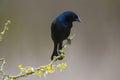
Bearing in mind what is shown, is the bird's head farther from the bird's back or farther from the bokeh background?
the bokeh background

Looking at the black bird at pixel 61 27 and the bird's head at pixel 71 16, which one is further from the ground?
the bird's head at pixel 71 16

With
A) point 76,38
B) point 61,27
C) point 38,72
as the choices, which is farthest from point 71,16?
point 76,38

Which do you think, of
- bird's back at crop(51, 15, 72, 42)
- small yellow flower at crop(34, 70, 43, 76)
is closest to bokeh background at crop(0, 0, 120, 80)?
bird's back at crop(51, 15, 72, 42)

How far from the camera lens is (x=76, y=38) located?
2711 millimetres

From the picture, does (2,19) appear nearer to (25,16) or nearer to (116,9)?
(25,16)

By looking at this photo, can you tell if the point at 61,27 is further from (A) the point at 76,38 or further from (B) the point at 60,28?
(A) the point at 76,38

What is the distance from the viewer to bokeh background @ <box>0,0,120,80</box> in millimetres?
2654

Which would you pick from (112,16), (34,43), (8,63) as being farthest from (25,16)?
(112,16)

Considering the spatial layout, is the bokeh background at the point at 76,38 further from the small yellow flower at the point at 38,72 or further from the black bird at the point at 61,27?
the small yellow flower at the point at 38,72

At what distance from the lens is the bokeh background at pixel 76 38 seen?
8.71ft

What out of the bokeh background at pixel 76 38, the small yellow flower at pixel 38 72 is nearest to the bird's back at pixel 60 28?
the small yellow flower at pixel 38 72

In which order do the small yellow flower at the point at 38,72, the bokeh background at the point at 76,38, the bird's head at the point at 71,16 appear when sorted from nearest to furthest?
the small yellow flower at the point at 38,72 → the bird's head at the point at 71,16 → the bokeh background at the point at 76,38

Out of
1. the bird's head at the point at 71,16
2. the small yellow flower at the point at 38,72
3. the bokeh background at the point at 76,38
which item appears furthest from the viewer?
the bokeh background at the point at 76,38

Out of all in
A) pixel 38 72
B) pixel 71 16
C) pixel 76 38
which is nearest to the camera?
pixel 38 72
